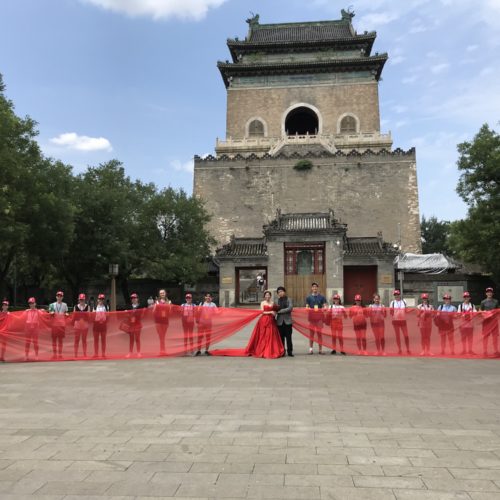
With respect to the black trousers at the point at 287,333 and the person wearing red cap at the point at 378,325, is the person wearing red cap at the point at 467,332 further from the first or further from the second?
the black trousers at the point at 287,333

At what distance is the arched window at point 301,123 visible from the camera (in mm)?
51406

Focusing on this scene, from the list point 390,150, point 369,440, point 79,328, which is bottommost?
point 369,440

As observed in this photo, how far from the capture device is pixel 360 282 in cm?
3012

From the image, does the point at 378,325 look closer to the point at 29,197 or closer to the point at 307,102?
the point at 29,197

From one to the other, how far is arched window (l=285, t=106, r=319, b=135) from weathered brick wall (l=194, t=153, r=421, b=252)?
8.91m

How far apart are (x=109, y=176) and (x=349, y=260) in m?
14.2

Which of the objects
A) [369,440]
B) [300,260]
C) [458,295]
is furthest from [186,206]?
[369,440]

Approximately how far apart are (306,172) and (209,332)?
1314 inches

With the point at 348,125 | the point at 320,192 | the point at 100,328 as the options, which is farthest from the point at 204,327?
the point at 348,125

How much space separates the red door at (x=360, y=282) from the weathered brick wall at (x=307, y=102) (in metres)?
21.8

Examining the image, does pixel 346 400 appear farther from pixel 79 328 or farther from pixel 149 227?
pixel 149 227

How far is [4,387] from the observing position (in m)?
8.04

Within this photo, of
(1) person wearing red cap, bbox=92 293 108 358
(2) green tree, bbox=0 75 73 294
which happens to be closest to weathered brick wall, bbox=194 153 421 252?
(2) green tree, bbox=0 75 73 294

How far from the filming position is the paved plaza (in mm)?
3881
